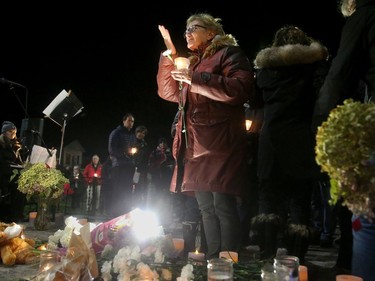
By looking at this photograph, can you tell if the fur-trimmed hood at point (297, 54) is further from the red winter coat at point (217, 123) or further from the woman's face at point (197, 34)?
the woman's face at point (197, 34)

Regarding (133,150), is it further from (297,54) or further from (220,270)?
(220,270)

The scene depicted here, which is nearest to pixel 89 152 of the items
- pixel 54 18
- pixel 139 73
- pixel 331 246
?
pixel 139 73

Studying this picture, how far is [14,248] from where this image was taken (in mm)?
3172

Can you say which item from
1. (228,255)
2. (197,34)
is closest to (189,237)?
(228,255)

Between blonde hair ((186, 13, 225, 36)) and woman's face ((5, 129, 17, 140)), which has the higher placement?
blonde hair ((186, 13, 225, 36))

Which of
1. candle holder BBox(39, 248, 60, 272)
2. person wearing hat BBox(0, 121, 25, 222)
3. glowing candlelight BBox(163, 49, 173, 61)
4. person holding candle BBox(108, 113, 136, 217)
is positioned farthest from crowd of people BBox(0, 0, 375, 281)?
person holding candle BBox(108, 113, 136, 217)

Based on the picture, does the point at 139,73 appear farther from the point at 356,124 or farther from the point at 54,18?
the point at 356,124

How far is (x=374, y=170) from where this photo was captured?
1.43 metres

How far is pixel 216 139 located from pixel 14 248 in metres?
1.90

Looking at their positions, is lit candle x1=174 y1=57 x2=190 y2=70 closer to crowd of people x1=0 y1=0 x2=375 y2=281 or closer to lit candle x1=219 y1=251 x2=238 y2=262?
crowd of people x1=0 y1=0 x2=375 y2=281

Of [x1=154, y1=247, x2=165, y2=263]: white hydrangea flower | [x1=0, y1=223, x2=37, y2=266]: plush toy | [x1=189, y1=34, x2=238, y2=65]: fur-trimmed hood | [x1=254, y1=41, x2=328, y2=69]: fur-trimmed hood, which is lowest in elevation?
[x1=0, y1=223, x2=37, y2=266]: plush toy

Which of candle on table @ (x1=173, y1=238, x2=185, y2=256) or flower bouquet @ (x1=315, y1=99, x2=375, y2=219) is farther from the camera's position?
candle on table @ (x1=173, y1=238, x2=185, y2=256)

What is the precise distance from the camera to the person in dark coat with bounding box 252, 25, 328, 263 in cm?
303

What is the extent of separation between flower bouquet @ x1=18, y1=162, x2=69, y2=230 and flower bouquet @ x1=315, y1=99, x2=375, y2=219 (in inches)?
167
